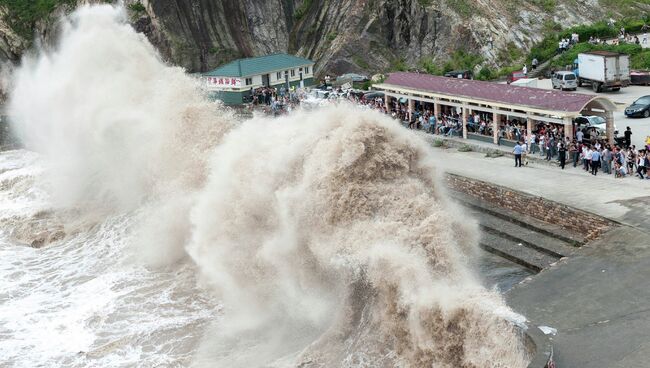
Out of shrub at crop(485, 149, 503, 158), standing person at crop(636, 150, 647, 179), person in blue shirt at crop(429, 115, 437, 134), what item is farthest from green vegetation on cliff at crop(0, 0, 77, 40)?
standing person at crop(636, 150, 647, 179)

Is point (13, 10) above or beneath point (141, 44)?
above

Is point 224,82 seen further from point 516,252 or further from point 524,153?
point 516,252

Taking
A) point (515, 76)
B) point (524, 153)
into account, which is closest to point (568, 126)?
point (524, 153)

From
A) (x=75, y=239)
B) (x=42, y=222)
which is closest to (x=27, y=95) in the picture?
(x=42, y=222)

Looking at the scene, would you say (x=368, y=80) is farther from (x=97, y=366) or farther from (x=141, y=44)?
(x=97, y=366)

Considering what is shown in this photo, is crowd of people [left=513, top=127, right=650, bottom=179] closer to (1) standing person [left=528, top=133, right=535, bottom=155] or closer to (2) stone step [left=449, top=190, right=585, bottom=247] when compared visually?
(1) standing person [left=528, top=133, right=535, bottom=155]

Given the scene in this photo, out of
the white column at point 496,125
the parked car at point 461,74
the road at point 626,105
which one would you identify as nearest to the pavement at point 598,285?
the white column at point 496,125
